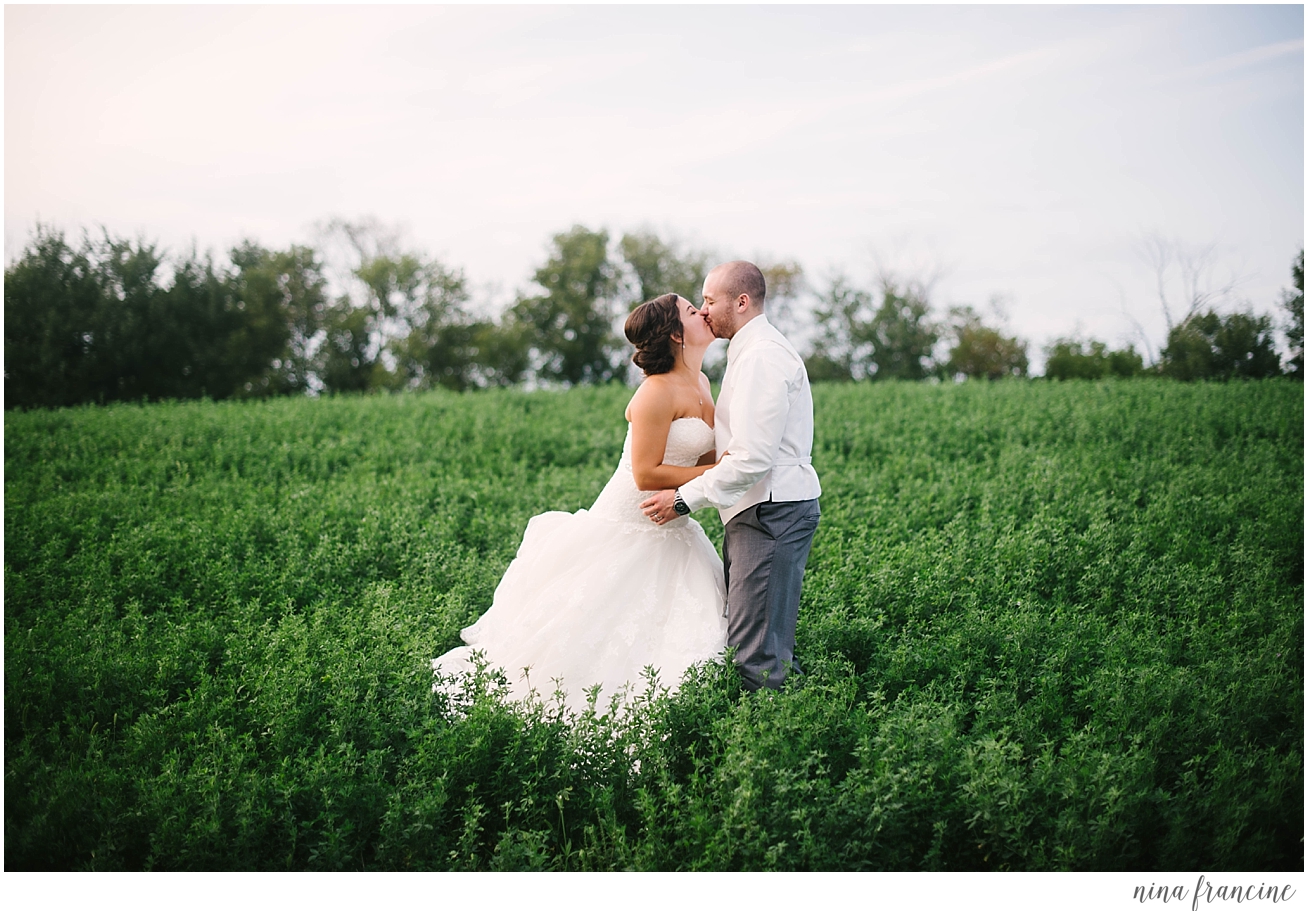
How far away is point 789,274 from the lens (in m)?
51.7

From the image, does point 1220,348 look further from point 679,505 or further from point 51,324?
point 51,324

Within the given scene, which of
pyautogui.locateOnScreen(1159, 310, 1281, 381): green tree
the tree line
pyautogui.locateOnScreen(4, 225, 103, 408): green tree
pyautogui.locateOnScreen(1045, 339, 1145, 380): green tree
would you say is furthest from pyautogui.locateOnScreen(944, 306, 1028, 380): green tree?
pyautogui.locateOnScreen(4, 225, 103, 408): green tree

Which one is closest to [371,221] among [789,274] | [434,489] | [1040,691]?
[789,274]

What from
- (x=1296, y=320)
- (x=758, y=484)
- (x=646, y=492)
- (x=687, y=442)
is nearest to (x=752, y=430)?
(x=758, y=484)

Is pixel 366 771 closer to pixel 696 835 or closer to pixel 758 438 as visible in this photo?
pixel 696 835

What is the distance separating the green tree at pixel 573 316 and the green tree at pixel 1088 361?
2221 cm

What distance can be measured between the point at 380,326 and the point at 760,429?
4352cm

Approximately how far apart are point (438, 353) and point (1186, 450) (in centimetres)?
3813

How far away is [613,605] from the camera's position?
4824mm

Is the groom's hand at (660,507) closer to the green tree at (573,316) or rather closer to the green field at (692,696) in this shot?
the green field at (692,696)

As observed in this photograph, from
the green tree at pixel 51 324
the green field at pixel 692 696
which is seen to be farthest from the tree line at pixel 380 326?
the green field at pixel 692 696

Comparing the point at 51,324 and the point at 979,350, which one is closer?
the point at 51,324

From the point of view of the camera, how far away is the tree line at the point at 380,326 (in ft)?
95.7

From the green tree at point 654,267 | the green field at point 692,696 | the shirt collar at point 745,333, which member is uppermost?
the green tree at point 654,267
